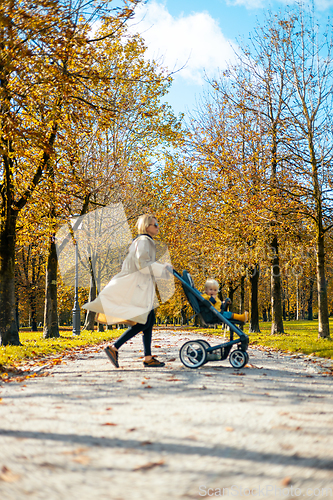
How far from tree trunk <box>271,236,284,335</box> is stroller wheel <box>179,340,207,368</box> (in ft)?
40.7

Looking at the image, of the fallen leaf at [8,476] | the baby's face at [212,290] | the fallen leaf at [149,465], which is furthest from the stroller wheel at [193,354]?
the fallen leaf at [8,476]

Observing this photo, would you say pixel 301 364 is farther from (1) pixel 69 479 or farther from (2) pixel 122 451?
(1) pixel 69 479

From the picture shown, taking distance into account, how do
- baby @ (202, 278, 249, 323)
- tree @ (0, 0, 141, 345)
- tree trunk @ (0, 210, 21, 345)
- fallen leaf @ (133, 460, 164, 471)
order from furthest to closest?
tree trunk @ (0, 210, 21, 345)
tree @ (0, 0, 141, 345)
baby @ (202, 278, 249, 323)
fallen leaf @ (133, 460, 164, 471)

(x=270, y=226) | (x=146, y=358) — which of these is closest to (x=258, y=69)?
(x=270, y=226)

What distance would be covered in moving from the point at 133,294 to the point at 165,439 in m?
3.70

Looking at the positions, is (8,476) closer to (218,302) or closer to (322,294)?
(218,302)

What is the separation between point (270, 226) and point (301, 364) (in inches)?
373

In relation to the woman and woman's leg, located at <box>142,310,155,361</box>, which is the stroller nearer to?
the woman

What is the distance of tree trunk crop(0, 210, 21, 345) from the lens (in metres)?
11.4

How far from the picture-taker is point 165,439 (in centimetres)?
321

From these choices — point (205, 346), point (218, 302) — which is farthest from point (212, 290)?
point (205, 346)

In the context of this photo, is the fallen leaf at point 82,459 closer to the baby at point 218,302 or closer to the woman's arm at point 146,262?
the woman's arm at point 146,262

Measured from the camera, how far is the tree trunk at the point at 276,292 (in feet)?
62.2

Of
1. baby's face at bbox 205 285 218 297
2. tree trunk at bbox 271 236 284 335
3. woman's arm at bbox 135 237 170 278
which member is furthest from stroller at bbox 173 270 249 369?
tree trunk at bbox 271 236 284 335
